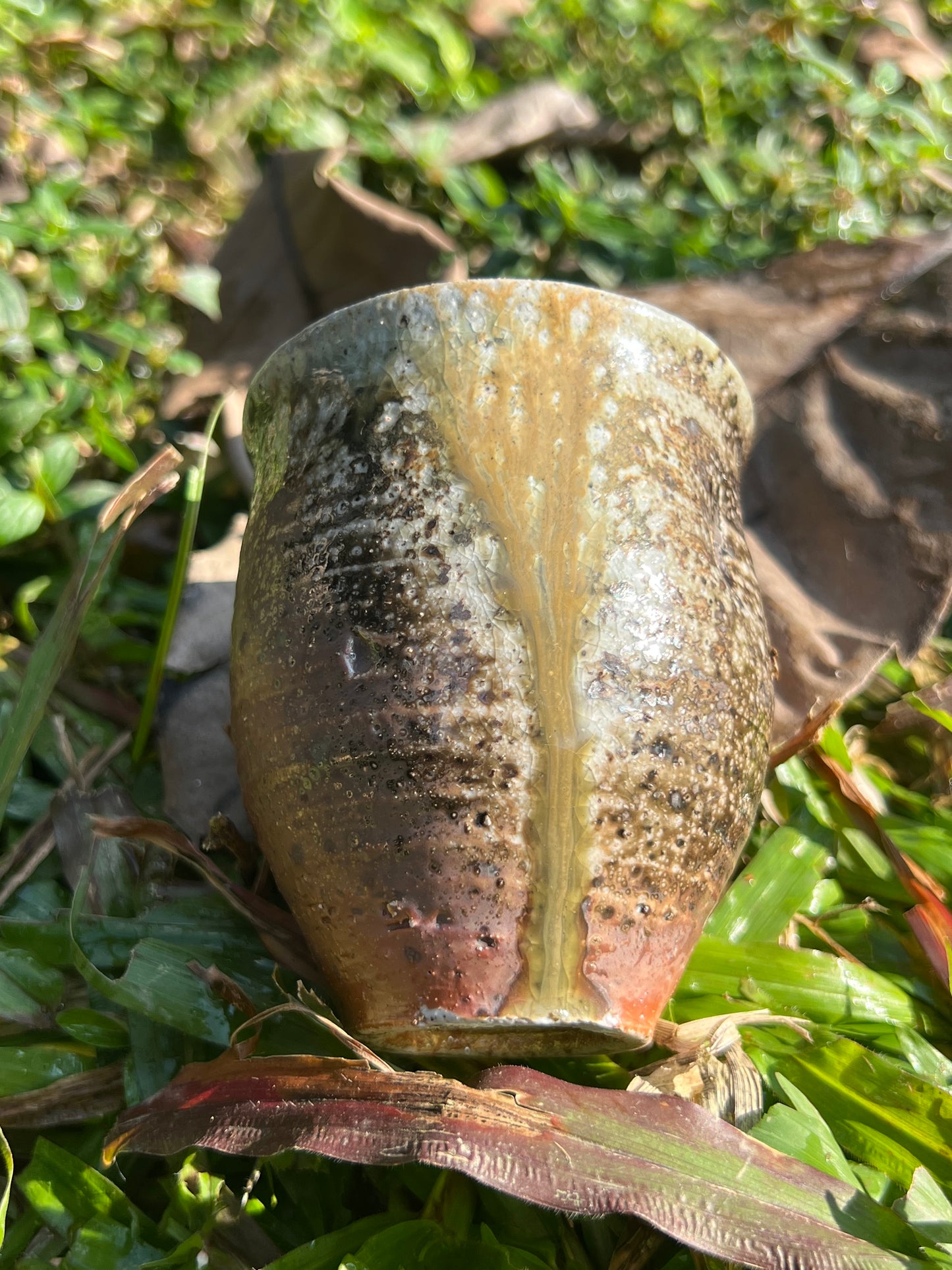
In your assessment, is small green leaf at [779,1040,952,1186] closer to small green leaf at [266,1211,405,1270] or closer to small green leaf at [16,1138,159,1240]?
small green leaf at [266,1211,405,1270]

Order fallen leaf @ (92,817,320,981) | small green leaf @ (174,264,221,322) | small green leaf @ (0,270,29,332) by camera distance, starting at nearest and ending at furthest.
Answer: fallen leaf @ (92,817,320,981) → small green leaf @ (0,270,29,332) → small green leaf @ (174,264,221,322)

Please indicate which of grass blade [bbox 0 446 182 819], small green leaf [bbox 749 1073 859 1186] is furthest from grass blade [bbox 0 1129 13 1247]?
small green leaf [bbox 749 1073 859 1186]

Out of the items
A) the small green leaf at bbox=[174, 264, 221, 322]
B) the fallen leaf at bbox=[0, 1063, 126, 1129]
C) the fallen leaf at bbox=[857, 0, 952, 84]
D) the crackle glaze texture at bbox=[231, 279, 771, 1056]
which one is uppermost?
the fallen leaf at bbox=[857, 0, 952, 84]

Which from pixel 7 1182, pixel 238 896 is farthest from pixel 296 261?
pixel 7 1182

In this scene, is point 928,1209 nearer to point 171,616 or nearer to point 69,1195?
point 69,1195

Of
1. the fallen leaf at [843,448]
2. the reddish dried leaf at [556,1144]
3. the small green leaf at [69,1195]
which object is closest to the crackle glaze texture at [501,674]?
the reddish dried leaf at [556,1144]

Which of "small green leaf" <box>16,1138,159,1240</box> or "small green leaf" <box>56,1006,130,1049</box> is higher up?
"small green leaf" <box>56,1006,130,1049</box>
